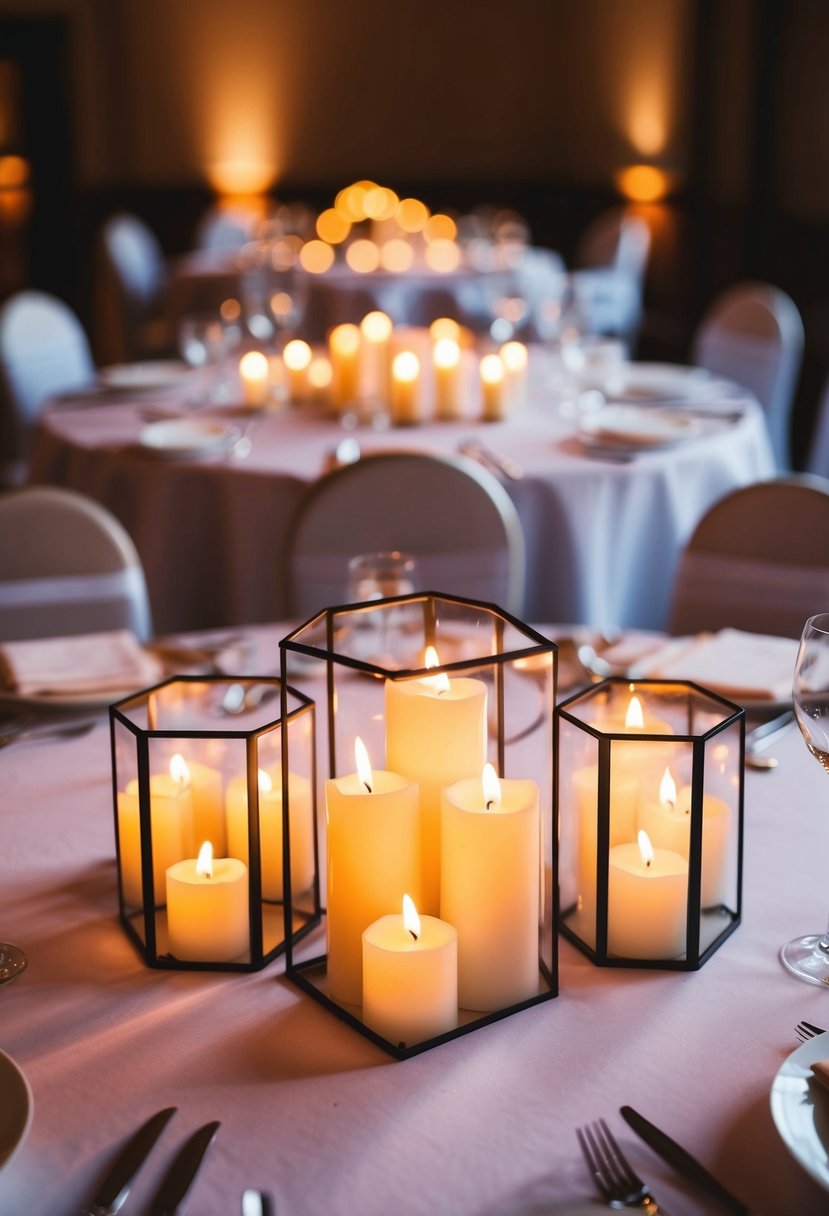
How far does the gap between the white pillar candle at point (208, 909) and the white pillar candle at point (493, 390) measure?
8.04ft

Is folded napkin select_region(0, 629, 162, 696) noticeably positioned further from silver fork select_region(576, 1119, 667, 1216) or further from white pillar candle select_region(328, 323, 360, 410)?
white pillar candle select_region(328, 323, 360, 410)

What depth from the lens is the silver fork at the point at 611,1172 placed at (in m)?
0.87

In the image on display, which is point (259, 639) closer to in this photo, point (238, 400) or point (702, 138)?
point (238, 400)

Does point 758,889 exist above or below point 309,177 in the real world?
below

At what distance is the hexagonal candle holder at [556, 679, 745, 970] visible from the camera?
1.10 metres

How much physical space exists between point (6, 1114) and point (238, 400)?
3.06 m

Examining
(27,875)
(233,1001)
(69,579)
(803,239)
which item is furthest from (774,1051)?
(803,239)

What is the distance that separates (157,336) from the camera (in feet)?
23.2

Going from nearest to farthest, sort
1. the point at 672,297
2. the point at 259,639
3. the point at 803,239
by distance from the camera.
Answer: the point at 259,639
the point at 803,239
the point at 672,297

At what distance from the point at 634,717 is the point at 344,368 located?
2.60m

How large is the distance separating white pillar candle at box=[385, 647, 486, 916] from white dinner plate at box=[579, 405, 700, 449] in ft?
7.16

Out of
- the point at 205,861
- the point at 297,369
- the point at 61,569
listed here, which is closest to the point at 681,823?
the point at 205,861

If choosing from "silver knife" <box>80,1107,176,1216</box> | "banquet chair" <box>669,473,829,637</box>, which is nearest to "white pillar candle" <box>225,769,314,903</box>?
"silver knife" <box>80,1107,176,1216</box>

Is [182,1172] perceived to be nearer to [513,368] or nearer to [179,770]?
[179,770]
